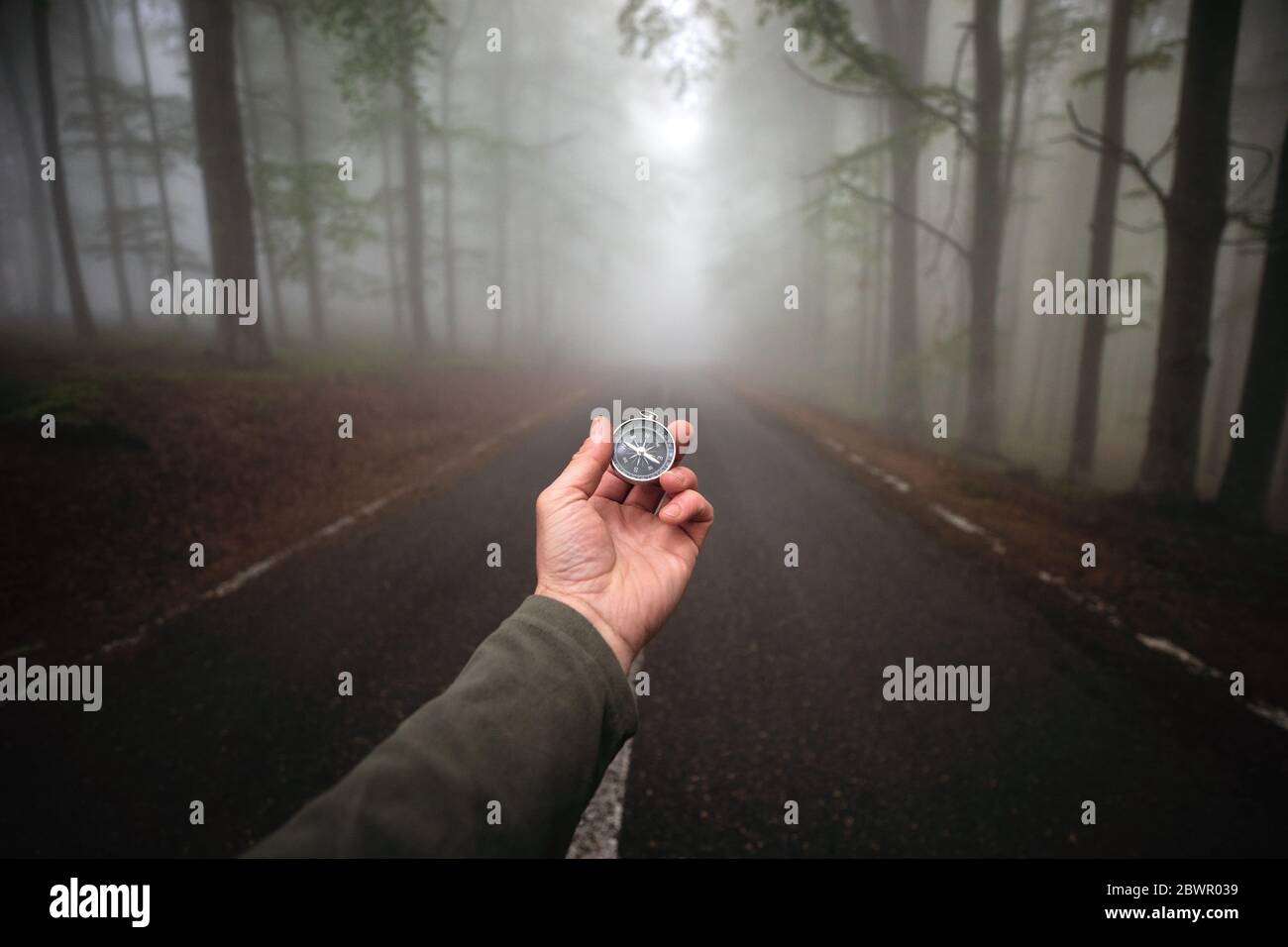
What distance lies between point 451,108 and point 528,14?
686 cm

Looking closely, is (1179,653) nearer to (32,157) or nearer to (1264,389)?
(1264,389)

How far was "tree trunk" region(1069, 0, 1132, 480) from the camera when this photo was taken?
357 inches

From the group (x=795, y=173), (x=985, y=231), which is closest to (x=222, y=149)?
(x=985, y=231)

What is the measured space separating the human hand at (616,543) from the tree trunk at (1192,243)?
7954 mm

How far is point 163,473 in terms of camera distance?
20.5 ft

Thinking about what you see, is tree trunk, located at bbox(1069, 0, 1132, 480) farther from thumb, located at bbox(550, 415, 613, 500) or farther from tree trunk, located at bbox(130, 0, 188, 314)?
tree trunk, located at bbox(130, 0, 188, 314)

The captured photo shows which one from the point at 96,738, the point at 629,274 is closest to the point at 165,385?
the point at 96,738

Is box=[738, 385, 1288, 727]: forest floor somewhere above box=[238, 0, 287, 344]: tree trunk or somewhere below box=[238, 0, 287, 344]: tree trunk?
below

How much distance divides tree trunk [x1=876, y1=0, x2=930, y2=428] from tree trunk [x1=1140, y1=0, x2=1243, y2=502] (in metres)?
6.06

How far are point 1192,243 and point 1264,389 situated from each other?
2.03 meters

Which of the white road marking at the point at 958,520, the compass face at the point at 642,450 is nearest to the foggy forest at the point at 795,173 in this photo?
the white road marking at the point at 958,520

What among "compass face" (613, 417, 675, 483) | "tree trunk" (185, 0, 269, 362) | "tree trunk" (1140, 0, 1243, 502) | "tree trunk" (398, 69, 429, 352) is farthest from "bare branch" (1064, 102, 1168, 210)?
"tree trunk" (398, 69, 429, 352)

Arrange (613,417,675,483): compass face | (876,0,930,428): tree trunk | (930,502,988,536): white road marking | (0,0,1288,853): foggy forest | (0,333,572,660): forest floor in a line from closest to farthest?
(613,417,675,483): compass face
(0,333,572,660): forest floor
(0,0,1288,853): foggy forest
(930,502,988,536): white road marking
(876,0,930,428): tree trunk

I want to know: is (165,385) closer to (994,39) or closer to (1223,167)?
(1223,167)
